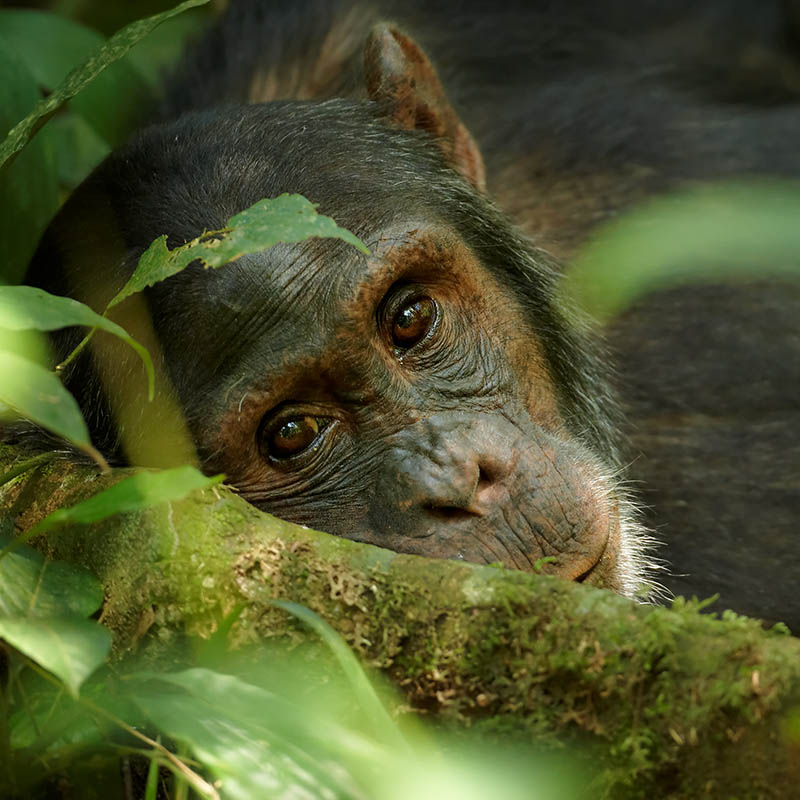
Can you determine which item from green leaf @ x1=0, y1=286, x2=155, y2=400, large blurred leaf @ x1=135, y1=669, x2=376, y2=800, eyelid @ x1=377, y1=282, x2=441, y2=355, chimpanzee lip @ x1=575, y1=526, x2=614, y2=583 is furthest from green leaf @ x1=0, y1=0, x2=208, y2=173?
chimpanzee lip @ x1=575, y1=526, x2=614, y2=583

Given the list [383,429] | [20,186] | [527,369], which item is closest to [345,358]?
[383,429]

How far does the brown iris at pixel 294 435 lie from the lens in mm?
3105

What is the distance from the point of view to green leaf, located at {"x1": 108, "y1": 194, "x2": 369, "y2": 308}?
90.3 inches

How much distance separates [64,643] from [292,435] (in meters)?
1.31

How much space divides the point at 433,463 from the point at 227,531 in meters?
0.72

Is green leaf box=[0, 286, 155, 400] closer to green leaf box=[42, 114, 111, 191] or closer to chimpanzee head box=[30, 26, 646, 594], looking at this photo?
chimpanzee head box=[30, 26, 646, 594]

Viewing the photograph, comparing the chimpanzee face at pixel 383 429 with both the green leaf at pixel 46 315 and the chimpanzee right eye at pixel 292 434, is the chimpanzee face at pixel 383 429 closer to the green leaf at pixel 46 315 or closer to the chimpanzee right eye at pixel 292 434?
the chimpanzee right eye at pixel 292 434

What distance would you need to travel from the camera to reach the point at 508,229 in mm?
3889

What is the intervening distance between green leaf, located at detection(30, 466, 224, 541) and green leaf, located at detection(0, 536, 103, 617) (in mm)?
155

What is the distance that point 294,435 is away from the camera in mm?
3104

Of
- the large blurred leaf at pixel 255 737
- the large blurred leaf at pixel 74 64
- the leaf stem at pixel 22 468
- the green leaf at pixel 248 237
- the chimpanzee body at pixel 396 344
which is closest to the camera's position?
the large blurred leaf at pixel 255 737

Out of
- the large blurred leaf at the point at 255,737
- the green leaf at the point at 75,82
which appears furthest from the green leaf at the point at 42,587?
the green leaf at the point at 75,82

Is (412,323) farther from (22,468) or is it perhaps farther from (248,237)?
(22,468)

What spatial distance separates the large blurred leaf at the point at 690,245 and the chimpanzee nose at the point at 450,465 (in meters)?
1.40
